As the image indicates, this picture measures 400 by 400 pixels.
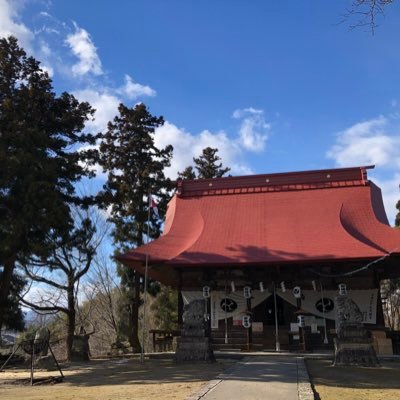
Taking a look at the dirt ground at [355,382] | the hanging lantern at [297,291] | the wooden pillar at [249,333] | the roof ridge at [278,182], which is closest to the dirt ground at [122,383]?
the dirt ground at [355,382]

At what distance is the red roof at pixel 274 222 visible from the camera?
16156mm

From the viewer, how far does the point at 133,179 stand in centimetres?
2139

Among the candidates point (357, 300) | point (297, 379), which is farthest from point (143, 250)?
point (297, 379)

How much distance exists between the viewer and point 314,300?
16875mm

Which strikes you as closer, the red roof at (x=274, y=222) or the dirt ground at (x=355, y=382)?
the dirt ground at (x=355, y=382)

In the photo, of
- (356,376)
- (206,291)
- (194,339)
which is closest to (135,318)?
(206,291)

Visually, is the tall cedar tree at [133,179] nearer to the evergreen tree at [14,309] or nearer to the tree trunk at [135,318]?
the tree trunk at [135,318]

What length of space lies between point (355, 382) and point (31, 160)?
978 cm

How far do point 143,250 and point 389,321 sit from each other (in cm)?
2743

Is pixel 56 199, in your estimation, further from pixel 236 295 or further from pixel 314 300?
pixel 314 300

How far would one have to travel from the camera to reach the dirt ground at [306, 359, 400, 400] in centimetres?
723

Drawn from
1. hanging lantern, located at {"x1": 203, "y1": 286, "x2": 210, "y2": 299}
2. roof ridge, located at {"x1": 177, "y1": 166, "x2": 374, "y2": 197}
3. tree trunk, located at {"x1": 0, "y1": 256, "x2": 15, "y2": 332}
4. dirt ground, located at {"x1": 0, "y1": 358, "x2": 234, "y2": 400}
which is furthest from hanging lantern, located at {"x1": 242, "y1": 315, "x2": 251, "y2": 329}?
tree trunk, located at {"x1": 0, "y1": 256, "x2": 15, "y2": 332}

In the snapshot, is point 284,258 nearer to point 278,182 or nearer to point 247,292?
point 247,292

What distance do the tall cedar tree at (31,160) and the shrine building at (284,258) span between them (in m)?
3.89
